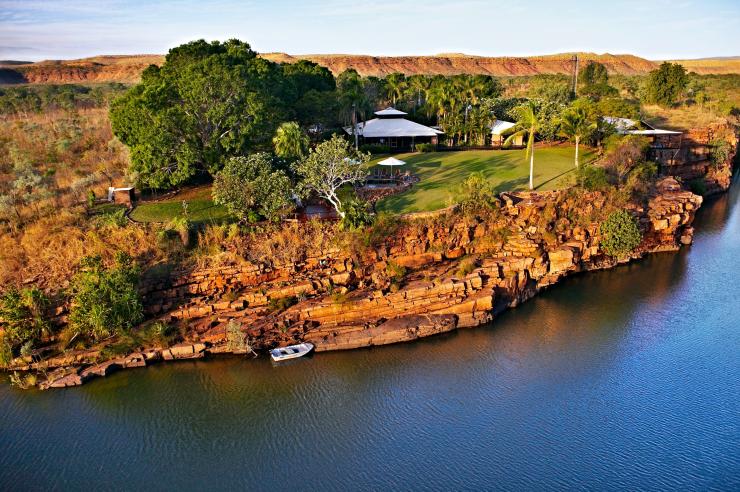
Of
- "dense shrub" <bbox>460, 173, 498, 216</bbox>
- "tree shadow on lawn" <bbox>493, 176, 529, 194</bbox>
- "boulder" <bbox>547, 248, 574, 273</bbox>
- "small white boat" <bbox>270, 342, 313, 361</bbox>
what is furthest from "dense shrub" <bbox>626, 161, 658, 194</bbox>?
"small white boat" <bbox>270, 342, 313, 361</bbox>

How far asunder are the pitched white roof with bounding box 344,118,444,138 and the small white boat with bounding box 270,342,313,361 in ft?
92.5

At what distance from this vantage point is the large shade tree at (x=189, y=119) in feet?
117

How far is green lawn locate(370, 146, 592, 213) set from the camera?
36.7 m

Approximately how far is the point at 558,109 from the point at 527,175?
45.4 ft

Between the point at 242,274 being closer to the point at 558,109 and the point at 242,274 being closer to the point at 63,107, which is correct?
the point at 558,109

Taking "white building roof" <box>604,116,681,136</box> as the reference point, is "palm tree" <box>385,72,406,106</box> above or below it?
above

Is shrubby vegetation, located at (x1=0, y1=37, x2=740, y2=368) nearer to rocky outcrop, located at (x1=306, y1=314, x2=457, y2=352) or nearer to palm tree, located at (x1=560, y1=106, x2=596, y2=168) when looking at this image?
palm tree, located at (x1=560, y1=106, x2=596, y2=168)

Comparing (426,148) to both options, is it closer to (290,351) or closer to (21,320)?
(290,351)

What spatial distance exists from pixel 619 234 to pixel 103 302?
32.6 m

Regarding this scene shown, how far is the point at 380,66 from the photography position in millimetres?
141000

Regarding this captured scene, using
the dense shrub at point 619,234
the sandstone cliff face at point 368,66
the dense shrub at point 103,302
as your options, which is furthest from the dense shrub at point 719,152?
the sandstone cliff face at point 368,66

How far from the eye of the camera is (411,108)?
6450 cm

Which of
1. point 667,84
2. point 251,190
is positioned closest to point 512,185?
point 251,190

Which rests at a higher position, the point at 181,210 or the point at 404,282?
the point at 181,210
